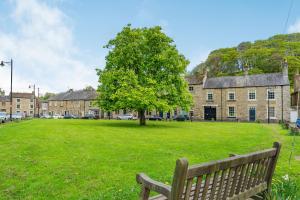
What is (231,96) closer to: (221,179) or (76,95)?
(76,95)

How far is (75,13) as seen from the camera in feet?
57.8

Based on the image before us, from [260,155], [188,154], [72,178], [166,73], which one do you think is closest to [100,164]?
[72,178]

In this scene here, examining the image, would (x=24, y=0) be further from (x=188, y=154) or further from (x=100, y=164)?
(x=188, y=154)


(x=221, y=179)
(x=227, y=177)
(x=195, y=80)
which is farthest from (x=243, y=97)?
(x=221, y=179)

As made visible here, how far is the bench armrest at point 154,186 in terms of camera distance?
3457mm

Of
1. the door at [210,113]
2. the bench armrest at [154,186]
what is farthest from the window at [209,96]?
the bench armrest at [154,186]

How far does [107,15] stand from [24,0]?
5.39 metres

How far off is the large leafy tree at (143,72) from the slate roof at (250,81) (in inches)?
870

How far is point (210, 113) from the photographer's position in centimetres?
5541

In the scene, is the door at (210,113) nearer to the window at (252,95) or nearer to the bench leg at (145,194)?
the window at (252,95)

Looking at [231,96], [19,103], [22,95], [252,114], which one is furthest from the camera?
[22,95]

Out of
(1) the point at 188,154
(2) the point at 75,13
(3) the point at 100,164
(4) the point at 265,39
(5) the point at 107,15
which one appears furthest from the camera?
(4) the point at 265,39

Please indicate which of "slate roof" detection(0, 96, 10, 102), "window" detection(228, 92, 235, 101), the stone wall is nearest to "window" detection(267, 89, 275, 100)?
the stone wall

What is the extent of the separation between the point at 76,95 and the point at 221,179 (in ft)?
269
